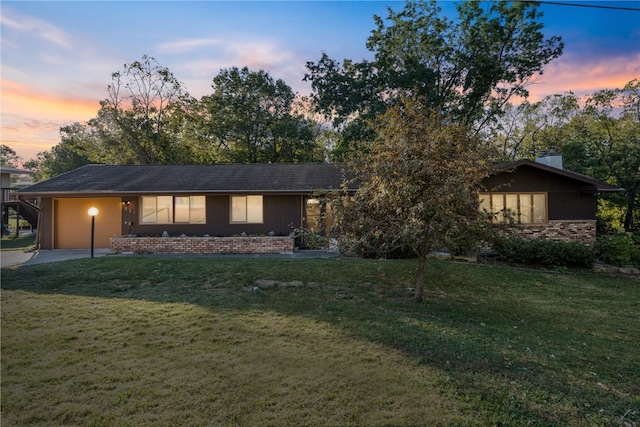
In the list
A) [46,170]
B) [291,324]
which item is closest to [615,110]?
[291,324]

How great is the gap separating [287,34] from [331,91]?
11.4 m

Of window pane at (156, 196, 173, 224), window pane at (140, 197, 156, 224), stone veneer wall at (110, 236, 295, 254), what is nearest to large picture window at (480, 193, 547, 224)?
stone veneer wall at (110, 236, 295, 254)

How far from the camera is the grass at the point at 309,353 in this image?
298cm

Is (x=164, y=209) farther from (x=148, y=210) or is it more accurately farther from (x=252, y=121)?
(x=252, y=121)

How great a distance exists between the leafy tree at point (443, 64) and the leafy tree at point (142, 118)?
13646 millimetres

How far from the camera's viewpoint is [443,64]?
818 inches

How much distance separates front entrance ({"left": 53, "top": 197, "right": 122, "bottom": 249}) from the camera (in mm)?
13797

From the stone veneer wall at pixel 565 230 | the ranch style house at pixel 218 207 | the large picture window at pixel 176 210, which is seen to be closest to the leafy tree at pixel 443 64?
the ranch style house at pixel 218 207

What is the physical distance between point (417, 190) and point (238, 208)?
949 centimetres

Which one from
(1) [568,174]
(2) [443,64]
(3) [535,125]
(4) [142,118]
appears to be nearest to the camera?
(1) [568,174]

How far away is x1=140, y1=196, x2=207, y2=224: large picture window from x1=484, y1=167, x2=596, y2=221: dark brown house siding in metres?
11.7

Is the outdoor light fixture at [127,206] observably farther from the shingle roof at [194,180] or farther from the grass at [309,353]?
the grass at [309,353]

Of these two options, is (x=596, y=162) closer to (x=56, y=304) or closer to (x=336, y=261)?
(x=336, y=261)

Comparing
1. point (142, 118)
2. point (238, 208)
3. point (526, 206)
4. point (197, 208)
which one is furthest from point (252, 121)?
point (526, 206)
